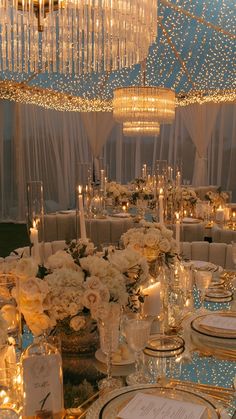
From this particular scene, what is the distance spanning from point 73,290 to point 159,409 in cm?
52

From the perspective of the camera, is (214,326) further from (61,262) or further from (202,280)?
(61,262)

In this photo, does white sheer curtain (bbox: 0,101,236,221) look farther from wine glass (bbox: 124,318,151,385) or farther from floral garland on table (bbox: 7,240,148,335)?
wine glass (bbox: 124,318,151,385)

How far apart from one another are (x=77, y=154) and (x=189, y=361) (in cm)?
1135

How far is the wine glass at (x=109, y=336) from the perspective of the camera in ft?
5.78

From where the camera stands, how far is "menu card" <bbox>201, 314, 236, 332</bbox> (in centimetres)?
224

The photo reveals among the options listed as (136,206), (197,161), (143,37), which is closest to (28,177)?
(197,161)

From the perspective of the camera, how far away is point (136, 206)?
726 cm

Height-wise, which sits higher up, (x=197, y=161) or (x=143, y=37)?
(x=143, y=37)

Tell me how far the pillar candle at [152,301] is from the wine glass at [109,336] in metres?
0.57

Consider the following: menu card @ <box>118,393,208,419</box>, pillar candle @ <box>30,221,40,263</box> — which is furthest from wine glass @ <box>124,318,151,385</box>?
pillar candle @ <box>30,221,40,263</box>

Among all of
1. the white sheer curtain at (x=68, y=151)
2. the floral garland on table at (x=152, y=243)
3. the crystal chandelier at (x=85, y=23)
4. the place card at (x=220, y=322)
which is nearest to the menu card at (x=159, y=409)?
the place card at (x=220, y=322)

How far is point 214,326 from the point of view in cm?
224

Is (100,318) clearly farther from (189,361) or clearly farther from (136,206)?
(136,206)

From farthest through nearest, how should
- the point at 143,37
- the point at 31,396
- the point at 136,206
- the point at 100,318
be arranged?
the point at 136,206, the point at 143,37, the point at 100,318, the point at 31,396
